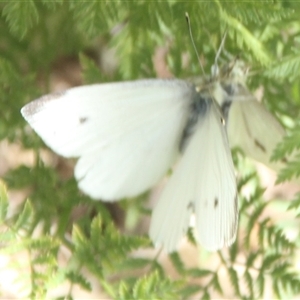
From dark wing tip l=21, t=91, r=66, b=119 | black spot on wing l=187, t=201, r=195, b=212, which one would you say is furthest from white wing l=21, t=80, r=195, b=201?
black spot on wing l=187, t=201, r=195, b=212

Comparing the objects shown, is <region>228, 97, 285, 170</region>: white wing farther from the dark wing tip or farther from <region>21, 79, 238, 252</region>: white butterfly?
the dark wing tip

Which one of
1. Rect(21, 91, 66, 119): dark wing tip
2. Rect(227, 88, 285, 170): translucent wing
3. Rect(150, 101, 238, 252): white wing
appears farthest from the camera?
Rect(227, 88, 285, 170): translucent wing

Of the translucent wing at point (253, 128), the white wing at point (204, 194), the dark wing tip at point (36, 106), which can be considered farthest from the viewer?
the translucent wing at point (253, 128)

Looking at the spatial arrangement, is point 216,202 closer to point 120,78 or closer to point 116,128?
point 116,128

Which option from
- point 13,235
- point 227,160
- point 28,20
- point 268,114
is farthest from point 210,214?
point 28,20

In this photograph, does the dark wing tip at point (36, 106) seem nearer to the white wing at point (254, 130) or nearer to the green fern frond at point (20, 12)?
the green fern frond at point (20, 12)

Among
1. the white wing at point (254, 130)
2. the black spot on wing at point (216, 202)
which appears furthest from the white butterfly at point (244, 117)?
the black spot on wing at point (216, 202)
